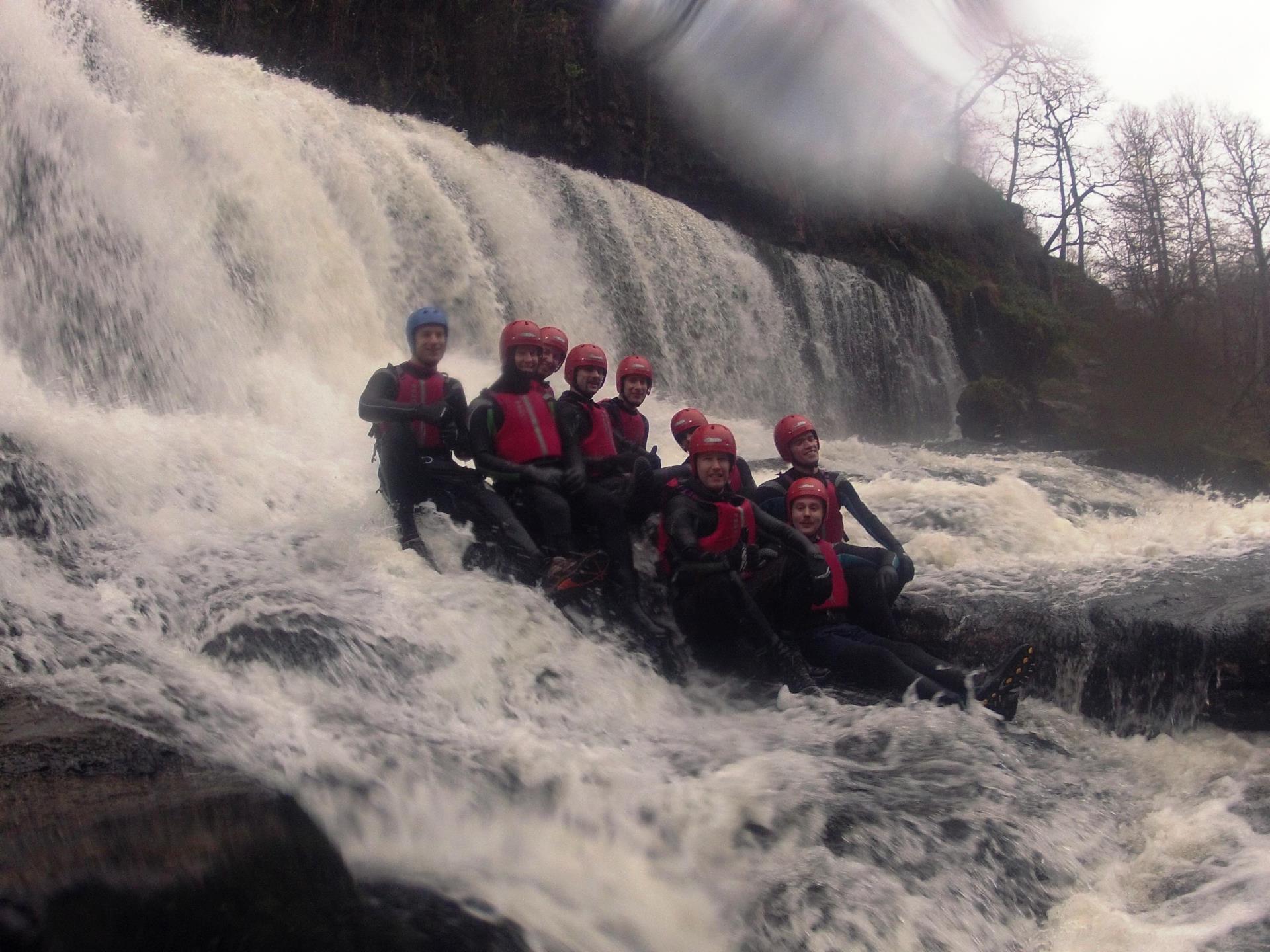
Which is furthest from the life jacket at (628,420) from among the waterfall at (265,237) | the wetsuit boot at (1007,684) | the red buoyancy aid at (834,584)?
the waterfall at (265,237)

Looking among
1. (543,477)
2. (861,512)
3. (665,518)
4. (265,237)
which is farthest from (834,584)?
(265,237)

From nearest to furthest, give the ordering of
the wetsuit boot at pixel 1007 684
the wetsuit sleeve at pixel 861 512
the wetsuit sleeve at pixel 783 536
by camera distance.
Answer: the wetsuit boot at pixel 1007 684 < the wetsuit sleeve at pixel 783 536 < the wetsuit sleeve at pixel 861 512

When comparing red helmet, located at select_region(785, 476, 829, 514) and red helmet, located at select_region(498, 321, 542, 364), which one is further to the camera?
red helmet, located at select_region(498, 321, 542, 364)

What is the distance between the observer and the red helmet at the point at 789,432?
17.5 feet

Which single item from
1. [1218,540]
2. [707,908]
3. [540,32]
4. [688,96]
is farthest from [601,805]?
[688,96]

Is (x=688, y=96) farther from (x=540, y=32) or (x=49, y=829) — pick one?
(x=49, y=829)

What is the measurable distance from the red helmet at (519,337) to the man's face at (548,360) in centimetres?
7

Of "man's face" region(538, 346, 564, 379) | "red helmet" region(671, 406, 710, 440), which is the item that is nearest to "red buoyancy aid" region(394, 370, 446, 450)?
"man's face" region(538, 346, 564, 379)

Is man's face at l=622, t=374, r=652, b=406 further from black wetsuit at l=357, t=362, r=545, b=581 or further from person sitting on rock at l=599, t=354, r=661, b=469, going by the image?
black wetsuit at l=357, t=362, r=545, b=581

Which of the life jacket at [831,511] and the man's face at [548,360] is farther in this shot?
the man's face at [548,360]

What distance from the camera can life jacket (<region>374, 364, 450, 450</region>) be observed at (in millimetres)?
5227

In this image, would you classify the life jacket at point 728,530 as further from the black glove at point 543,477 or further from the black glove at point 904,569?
the black glove at point 904,569

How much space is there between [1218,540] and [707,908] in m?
5.20

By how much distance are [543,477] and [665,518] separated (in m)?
0.64
